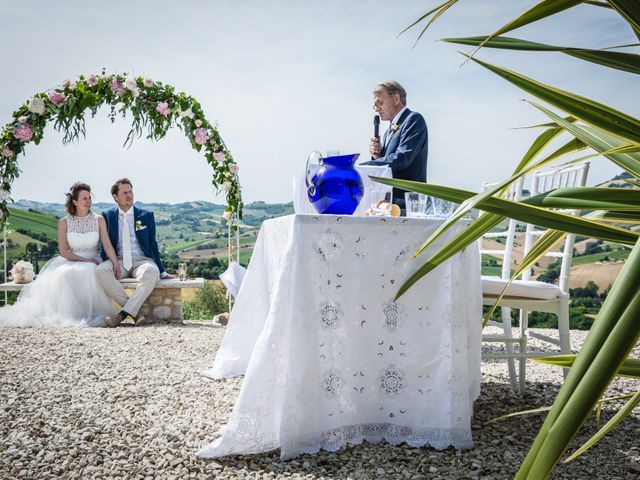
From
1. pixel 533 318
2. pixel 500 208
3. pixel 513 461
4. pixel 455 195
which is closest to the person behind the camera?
pixel 500 208

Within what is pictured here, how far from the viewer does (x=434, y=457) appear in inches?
78.5

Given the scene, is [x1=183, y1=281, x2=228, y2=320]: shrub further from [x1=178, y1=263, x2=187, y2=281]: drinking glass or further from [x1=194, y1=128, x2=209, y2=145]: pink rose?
[x1=194, y1=128, x2=209, y2=145]: pink rose

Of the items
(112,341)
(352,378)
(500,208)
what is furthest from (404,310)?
(112,341)

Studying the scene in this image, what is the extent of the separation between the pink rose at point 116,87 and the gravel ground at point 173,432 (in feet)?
11.8

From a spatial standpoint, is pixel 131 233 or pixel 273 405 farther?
pixel 131 233

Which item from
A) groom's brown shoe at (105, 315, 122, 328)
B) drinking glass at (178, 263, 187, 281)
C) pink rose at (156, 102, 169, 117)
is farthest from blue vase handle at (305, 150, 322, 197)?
pink rose at (156, 102, 169, 117)

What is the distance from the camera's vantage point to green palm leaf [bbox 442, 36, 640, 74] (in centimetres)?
91

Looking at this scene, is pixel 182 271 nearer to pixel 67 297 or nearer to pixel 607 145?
pixel 67 297

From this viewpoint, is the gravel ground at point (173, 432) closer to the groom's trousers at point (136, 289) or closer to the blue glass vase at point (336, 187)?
the blue glass vase at point (336, 187)

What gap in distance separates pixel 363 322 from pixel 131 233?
15.8 ft

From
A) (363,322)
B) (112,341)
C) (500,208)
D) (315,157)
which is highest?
(315,157)

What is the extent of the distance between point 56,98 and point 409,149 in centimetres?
444

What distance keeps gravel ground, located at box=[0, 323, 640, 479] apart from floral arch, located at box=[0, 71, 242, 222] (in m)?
3.24

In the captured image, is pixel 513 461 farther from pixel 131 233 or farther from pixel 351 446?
pixel 131 233
